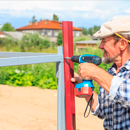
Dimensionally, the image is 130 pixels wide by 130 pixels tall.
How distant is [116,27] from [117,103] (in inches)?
23.4

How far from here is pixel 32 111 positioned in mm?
4020

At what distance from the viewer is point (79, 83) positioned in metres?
1.55

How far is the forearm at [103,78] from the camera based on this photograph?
1.32 meters

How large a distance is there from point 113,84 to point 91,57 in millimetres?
290

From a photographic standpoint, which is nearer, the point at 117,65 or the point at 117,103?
the point at 117,103

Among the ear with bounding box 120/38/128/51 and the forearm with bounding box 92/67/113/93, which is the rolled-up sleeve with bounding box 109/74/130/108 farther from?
the ear with bounding box 120/38/128/51

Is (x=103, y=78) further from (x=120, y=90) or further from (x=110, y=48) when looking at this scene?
(x=110, y=48)

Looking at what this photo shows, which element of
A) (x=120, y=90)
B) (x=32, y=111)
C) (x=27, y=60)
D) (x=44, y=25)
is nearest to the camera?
(x=120, y=90)

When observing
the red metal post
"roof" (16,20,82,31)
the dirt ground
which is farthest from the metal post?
"roof" (16,20,82,31)

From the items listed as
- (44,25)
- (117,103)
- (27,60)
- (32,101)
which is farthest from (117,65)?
(44,25)

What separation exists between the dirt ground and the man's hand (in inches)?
80.8

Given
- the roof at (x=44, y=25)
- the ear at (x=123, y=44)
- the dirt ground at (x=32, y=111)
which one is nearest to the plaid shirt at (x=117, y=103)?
the ear at (x=123, y=44)

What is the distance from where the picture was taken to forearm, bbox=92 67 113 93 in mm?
1315

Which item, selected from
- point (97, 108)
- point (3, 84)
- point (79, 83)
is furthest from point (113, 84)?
point (3, 84)
